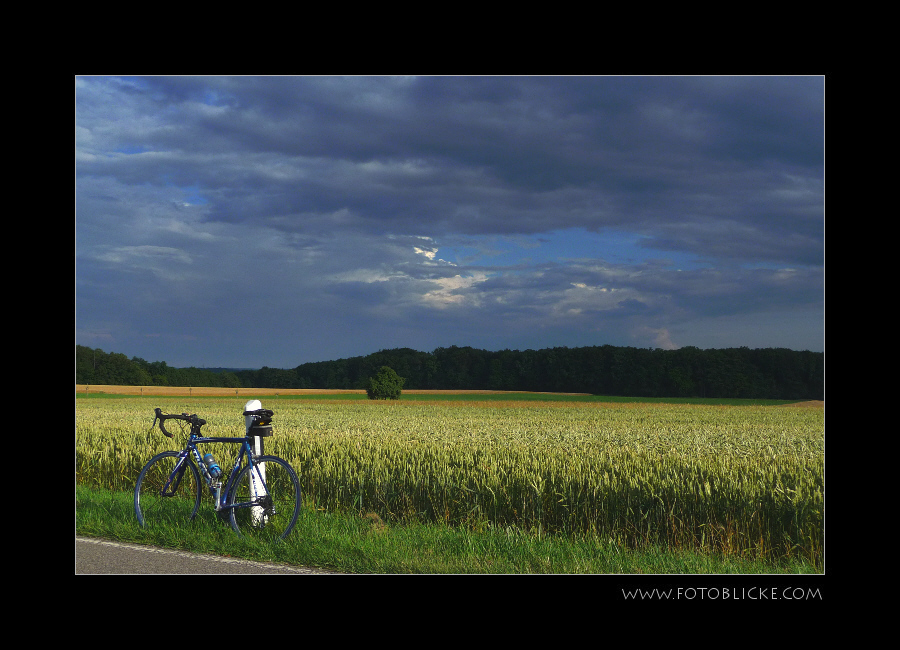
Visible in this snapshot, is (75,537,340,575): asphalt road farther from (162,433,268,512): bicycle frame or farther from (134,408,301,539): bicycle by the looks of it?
(162,433,268,512): bicycle frame

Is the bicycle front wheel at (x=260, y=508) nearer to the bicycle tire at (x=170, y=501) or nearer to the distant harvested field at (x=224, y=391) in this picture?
the bicycle tire at (x=170, y=501)

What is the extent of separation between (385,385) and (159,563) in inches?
2803

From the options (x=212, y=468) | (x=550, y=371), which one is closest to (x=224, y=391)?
(x=550, y=371)

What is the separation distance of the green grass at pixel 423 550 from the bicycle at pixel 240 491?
0.83 feet

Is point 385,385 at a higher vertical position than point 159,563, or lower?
lower

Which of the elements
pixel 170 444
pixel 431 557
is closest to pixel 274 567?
pixel 431 557

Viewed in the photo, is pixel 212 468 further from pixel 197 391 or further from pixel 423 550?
pixel 197 391

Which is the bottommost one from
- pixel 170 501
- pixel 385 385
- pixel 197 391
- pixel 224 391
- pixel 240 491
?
pixel 197 391

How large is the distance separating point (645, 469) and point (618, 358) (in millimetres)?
77766

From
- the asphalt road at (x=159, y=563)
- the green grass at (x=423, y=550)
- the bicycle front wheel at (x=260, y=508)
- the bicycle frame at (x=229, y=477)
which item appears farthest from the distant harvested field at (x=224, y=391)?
the asphalt road at (x=159, y=563)

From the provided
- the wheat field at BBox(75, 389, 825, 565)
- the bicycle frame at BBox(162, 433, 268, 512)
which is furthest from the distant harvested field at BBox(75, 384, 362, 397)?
the bicycle frame at BBox(162, 433, 268, 512)

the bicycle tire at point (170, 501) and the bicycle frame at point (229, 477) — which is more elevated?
the bicycle frame at point (229, 477)

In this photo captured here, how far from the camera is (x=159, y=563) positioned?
7617 mm

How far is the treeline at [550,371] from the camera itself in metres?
81.8
